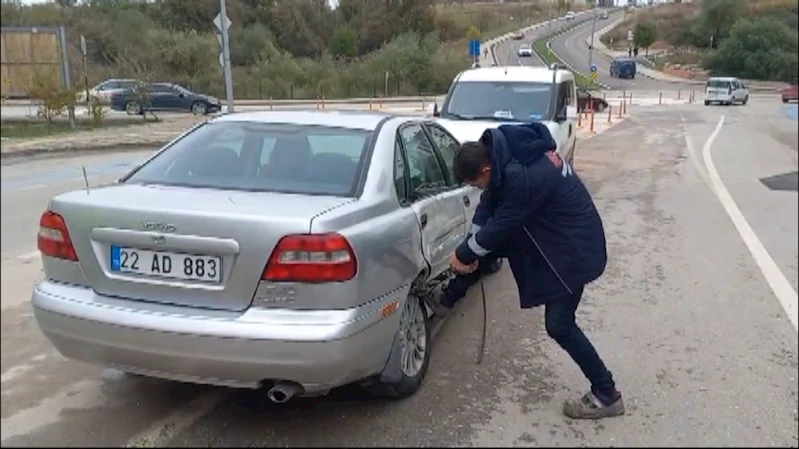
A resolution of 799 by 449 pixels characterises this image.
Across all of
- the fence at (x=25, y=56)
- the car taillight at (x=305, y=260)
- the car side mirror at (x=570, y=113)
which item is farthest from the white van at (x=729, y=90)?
the car side mirror at (x=570, y=113)

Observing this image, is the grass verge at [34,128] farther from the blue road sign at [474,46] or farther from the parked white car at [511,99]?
the blue road sign at [474,46]

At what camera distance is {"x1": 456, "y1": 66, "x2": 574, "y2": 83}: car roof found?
1047cm

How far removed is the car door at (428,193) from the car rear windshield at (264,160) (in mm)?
351

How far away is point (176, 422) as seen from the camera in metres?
3.39

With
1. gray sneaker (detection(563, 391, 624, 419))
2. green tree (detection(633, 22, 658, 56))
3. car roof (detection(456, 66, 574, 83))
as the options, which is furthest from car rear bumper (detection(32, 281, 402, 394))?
car roof (detection(456, 66, 574, 83))

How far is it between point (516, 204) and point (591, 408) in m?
1.10

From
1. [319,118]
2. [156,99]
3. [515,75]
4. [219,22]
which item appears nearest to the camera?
[319,118]

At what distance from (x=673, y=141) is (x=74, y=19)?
18095 mm

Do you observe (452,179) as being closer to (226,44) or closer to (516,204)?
(516,204)

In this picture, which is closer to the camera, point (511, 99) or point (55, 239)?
point (55, 239)

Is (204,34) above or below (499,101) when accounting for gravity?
above

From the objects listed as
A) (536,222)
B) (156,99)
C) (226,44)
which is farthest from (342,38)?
(536,222)

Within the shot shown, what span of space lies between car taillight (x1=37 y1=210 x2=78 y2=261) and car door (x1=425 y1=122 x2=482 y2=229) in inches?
87.4

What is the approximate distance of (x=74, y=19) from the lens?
2609 millimetres
